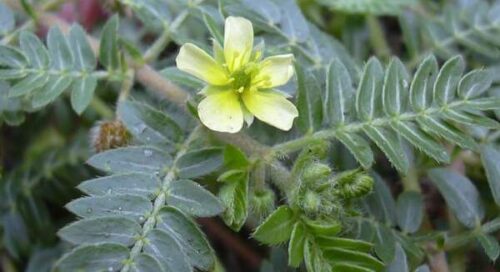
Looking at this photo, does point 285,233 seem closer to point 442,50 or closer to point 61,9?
point 442,50

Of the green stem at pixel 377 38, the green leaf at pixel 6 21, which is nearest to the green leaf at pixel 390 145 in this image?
the green stem at pixel 377 38

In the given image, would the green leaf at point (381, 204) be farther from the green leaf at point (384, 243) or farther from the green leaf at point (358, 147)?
the green leaf at point (358, 147)

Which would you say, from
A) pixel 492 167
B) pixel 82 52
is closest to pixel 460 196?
pixel 492 167

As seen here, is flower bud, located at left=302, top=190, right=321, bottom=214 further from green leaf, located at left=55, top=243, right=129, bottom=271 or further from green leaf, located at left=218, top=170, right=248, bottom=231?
green leaf, located at left=55, top=243, right=129, bottom=271

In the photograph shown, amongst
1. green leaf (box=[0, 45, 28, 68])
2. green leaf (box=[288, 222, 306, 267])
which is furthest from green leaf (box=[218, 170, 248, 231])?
green leaf (box=[0, 45, 28, 68])

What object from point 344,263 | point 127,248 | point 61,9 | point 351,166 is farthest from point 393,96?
point 61,9

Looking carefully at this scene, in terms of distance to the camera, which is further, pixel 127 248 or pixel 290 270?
pixel 290 270
